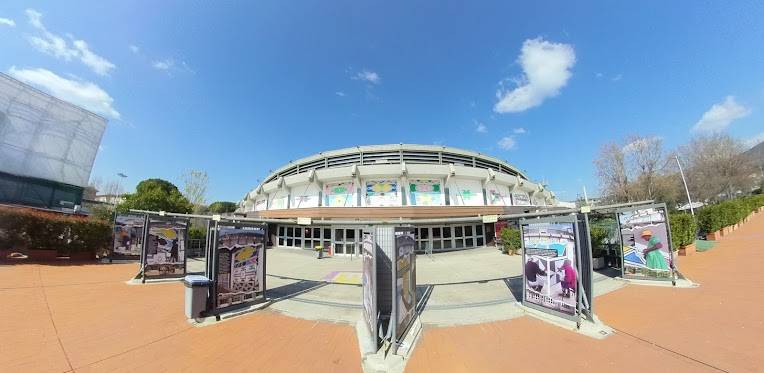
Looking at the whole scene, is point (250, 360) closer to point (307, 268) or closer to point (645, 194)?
point (307, 268)

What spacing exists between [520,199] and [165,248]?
30112mm

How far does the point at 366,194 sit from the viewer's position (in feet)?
72.1

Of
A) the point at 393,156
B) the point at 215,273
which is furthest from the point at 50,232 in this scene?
the point at 393,156

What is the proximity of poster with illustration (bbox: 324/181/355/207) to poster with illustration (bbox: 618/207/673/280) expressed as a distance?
17.0 m

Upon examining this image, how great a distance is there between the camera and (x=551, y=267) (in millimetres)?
6402

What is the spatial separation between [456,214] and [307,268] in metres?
12.3

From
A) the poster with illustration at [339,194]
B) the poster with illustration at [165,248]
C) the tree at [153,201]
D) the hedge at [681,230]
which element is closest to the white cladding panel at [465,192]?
the poster with illustration at [339,194]

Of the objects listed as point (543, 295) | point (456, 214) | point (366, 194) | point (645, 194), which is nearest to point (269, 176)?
point (366, 194)

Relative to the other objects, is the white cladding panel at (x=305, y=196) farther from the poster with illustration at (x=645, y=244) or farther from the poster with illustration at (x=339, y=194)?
Answer: the poster with illustration at (x=645, y=244)

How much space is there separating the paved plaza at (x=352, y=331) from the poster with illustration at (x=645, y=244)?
2.84 ft

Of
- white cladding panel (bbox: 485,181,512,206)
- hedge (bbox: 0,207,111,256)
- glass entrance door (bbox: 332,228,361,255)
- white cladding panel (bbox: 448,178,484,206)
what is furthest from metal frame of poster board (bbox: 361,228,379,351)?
white cladding panel (bbox: 485,181,512,206)

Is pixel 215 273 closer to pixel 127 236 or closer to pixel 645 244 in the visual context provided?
pixel 127 236

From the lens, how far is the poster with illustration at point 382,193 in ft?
70.6

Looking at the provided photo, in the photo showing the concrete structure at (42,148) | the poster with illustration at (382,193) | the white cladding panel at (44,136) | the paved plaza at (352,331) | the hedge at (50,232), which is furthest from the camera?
the white cladding panel at (44,136)
